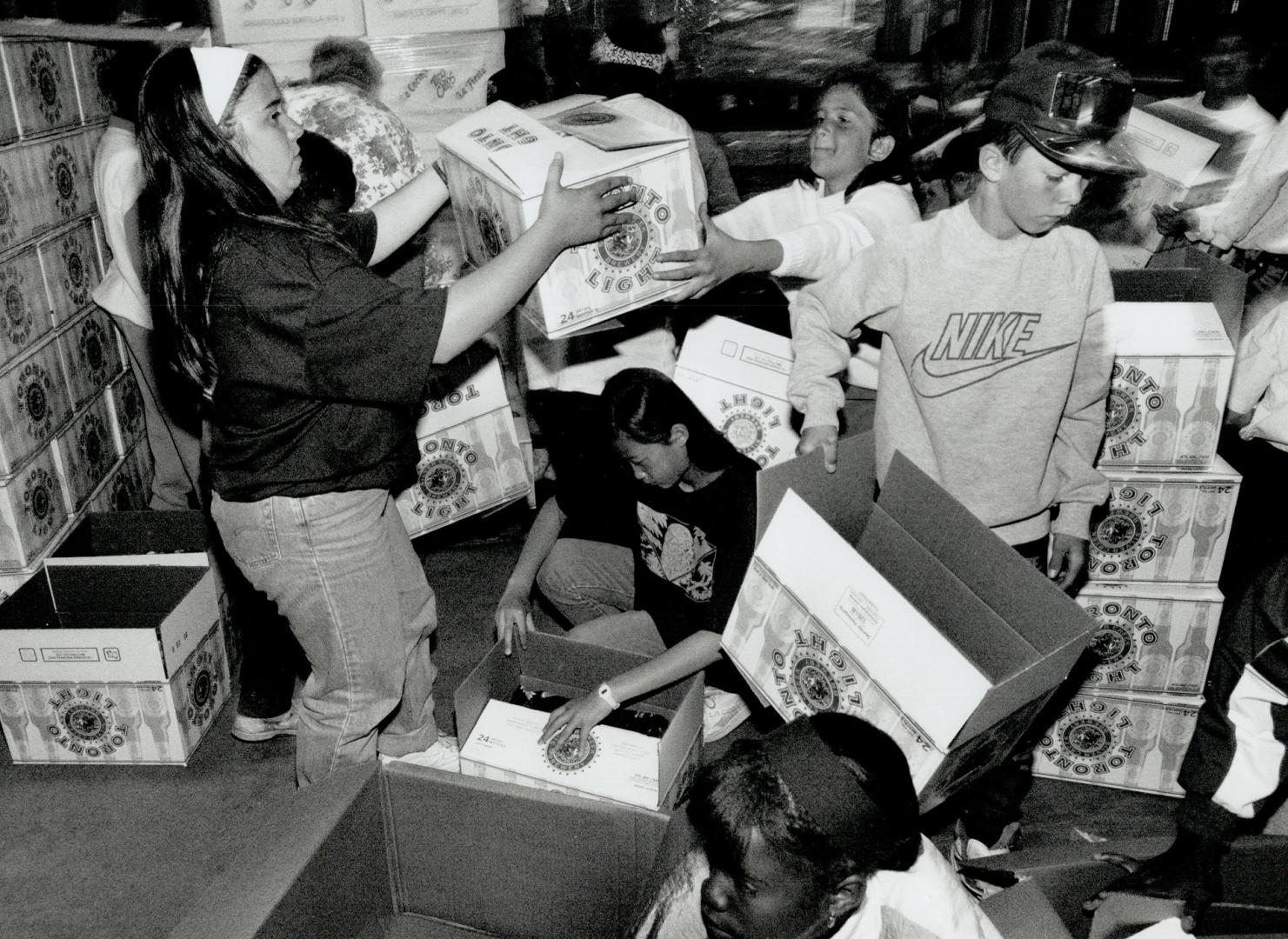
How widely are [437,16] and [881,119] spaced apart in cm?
88

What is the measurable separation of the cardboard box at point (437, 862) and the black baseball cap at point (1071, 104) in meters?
0.97

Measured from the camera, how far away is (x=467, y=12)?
196cm

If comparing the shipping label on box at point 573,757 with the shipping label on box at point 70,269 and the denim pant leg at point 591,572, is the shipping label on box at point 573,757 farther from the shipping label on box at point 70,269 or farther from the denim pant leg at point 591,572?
the shipping label on box at point 70,269

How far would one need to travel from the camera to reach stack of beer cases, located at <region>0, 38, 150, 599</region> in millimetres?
2160

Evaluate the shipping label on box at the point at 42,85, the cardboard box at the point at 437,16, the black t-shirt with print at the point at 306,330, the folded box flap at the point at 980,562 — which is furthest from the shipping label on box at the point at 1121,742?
the shipping label on box at the point at 42,85

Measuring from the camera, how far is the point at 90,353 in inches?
100

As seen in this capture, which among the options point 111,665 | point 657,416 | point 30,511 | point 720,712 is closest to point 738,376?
point 657,416

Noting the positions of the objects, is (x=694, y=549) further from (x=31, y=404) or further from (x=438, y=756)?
(x=31, y=404)

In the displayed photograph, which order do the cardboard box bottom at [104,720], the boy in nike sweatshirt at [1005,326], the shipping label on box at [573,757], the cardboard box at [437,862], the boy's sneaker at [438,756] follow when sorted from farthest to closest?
the cardboard box bottom at [104,720] → the boy's sneaker at [438,756] → the shipping label on box at [573,757] → the boy in nike sweatshirt at [1005,326] → the cardboard box at [437,862]

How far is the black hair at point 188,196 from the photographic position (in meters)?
1.26

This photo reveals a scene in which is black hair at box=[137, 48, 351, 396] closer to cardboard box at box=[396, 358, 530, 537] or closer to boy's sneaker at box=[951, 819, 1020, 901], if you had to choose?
cardboard box at box=[396, 358, 530, 537]

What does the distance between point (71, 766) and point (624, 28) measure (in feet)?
5.90

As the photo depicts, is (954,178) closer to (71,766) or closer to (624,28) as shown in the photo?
(624,28)

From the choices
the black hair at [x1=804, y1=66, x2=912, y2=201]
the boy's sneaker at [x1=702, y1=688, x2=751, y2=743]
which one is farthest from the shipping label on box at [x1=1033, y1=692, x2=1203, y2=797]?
the black hair at [x1=804, y1=66, x2=912, y2=201]
